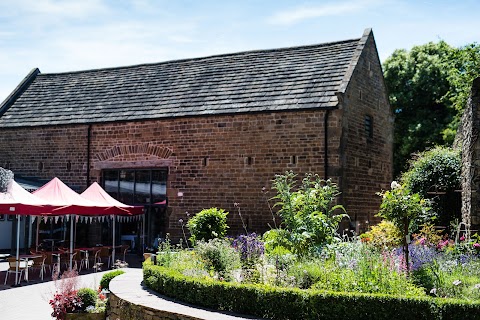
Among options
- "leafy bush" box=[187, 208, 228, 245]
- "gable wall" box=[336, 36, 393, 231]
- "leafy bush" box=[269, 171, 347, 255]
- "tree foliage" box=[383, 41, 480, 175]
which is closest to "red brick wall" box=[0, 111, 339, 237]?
"gable wall" box=[336, 36, 393, 231]

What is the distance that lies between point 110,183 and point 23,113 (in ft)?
18.5

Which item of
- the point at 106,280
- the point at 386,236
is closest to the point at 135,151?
the point at 106,280

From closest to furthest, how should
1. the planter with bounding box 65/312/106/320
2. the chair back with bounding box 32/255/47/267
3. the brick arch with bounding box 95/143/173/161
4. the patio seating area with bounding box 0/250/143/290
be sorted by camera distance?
1. the planter with bounding box 65/312/106/320
2. the patio seating area with bounding box 0/250/143/290
3. the chair back with bounding box 32/255/47/267
4. the brick arch with bounding box 95/143/173/161

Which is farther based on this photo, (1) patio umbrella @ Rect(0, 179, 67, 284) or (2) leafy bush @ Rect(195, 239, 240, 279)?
(1) patio umbrella @ Rect(0, 179, 67, 284)

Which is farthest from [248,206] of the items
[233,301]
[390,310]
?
[390,310]

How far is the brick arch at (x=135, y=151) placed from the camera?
63.6ft

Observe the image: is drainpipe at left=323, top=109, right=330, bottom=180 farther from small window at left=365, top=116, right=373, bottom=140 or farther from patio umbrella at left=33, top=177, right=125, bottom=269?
patio umbrella at left=33, top=177, right=125, bottom=269

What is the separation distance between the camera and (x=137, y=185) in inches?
784

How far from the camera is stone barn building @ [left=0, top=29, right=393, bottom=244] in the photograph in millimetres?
17219

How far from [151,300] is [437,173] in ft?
36.2

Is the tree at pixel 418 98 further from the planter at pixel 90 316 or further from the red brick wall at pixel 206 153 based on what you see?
the planter at pixel 90 316

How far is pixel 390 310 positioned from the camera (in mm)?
7016

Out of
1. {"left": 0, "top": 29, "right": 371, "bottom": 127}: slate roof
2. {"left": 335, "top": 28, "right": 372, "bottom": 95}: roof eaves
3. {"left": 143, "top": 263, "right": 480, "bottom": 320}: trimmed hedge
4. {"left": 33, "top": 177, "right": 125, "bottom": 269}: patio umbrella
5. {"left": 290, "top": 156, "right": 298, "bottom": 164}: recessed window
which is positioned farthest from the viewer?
{"left": 0, "top": 29, "right": 371, "bottom": 127}: slate roof

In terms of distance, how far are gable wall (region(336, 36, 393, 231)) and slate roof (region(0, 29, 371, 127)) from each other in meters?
0.67
